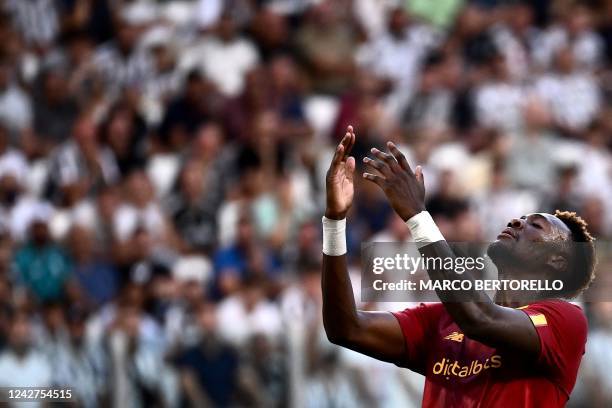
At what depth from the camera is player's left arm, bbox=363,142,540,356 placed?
15.0 feet

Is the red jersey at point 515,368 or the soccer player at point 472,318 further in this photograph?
the red jersey at point 515,368

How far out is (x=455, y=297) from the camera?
455cm

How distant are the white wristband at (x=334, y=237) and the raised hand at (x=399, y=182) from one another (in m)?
0.39

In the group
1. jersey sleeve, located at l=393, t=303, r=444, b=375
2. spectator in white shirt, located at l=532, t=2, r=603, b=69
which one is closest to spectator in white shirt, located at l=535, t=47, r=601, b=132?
spectator in white shirt, located at l=532, t=2, r=603, b=69

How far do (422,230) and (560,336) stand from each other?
28.4 inches

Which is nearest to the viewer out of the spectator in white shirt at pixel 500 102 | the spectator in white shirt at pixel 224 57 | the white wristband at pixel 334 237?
the white wristband at pixel 334 237

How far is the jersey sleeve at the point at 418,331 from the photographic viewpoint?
206 inches

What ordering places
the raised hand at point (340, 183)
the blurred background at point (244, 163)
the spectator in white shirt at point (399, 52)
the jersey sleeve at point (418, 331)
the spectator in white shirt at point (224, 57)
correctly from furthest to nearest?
the spectator in white shirt at point (224, 57) → the spectator in white shirt at point (399, 52) → the blurred background at point (244, 163) → the jersey sleeve at point (418, 331) → the raised hand at point (340, 183)

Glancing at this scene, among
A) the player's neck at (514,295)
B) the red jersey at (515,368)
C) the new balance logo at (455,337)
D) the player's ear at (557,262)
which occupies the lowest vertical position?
the red jersey at (515,368)

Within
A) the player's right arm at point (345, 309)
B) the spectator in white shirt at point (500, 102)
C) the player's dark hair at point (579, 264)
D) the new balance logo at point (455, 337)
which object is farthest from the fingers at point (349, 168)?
the spectator in white shirt at point (500, 102)

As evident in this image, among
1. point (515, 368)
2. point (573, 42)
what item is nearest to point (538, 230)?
point (515, 368)

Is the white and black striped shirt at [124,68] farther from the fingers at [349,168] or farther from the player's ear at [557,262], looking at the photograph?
the player's ear at [557,262]

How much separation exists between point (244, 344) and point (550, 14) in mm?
6318

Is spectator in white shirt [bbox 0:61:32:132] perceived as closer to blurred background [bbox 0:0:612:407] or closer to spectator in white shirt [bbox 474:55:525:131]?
blurred background [bbox 0:0:612:407]
